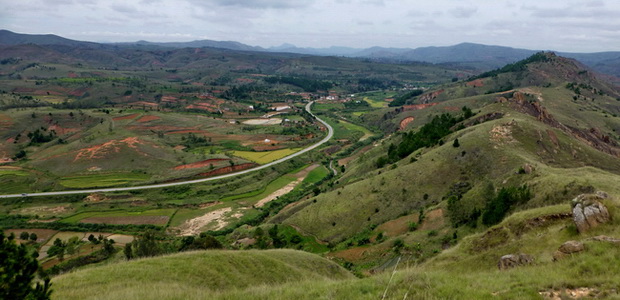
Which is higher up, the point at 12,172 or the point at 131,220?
the point at 12,172

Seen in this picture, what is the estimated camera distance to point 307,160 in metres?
110

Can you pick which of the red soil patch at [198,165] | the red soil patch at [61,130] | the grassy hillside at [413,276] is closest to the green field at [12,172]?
the red soil patch at [198,165]

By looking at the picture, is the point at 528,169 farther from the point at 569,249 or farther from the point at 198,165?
the point at 198,165

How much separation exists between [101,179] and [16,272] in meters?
91.7

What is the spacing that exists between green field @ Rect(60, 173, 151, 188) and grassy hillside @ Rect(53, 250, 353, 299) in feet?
247

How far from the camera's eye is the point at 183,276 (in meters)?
20.5

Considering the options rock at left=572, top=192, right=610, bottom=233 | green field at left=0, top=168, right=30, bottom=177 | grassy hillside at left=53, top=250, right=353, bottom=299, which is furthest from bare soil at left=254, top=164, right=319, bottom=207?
green field at left=0, top=168, right=30, bottom=177

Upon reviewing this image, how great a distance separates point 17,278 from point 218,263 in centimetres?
1356

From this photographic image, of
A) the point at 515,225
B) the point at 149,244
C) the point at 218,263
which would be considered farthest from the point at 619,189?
the point at 149,244

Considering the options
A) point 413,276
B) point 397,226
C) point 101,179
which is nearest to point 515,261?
point 413,276

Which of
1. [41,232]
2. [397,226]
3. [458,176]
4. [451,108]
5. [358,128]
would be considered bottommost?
[41,232]

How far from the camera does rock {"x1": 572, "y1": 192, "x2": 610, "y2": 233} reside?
66.0ft

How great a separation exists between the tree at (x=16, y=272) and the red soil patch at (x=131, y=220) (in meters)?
59.9

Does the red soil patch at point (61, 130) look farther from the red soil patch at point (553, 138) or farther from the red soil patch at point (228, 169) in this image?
the red soil patch at point (553, 138)
